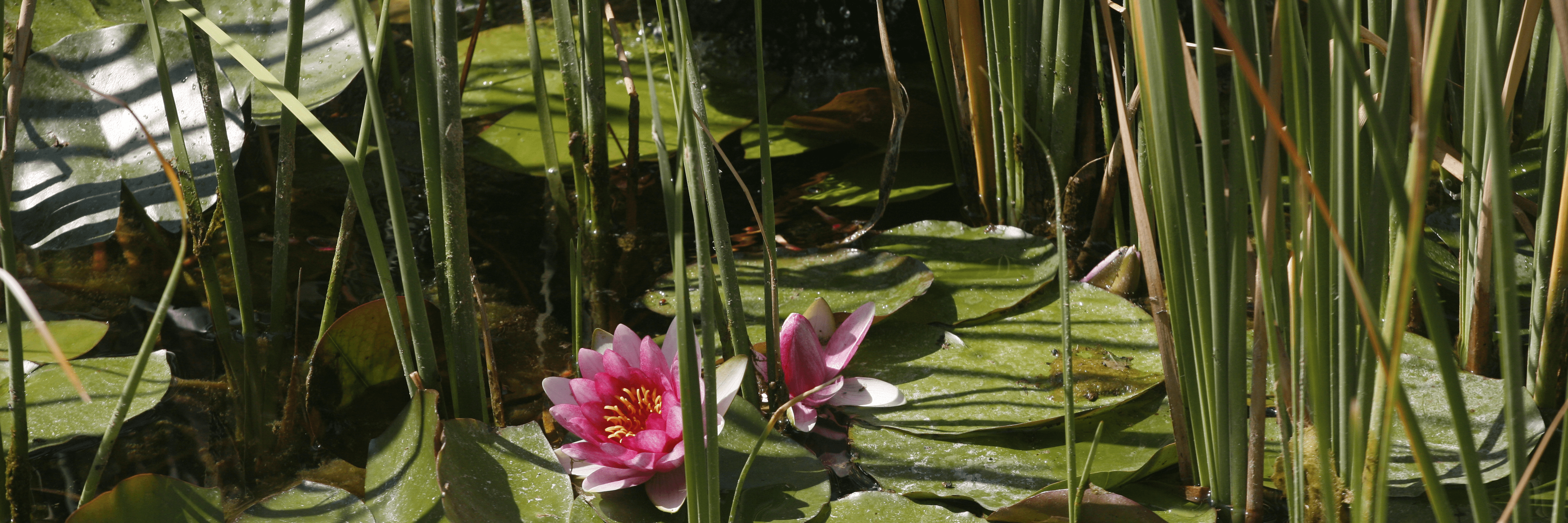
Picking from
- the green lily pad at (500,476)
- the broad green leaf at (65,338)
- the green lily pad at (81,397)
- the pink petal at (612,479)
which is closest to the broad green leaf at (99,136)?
the broad green leaf at (65,338)

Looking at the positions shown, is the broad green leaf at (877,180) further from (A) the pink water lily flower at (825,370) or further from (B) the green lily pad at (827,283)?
(A) the pink water lily flower at (825,370)

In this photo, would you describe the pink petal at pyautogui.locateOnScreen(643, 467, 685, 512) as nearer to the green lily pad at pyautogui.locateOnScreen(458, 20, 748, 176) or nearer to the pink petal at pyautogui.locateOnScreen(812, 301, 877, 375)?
the pink petal at pyautogui.locateOnScreen(812, 301, 877, 375)

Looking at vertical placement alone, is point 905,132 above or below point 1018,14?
below

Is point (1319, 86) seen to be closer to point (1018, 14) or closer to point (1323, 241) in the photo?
point (1323, 241)

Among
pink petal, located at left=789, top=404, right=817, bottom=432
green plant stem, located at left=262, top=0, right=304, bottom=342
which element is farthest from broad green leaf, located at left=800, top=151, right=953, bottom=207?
green plant stem, located at left=262, top=0, right=304, bottom=342

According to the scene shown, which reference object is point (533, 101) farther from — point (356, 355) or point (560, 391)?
point (560, 391)

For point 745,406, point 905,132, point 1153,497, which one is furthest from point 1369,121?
point 905,132
